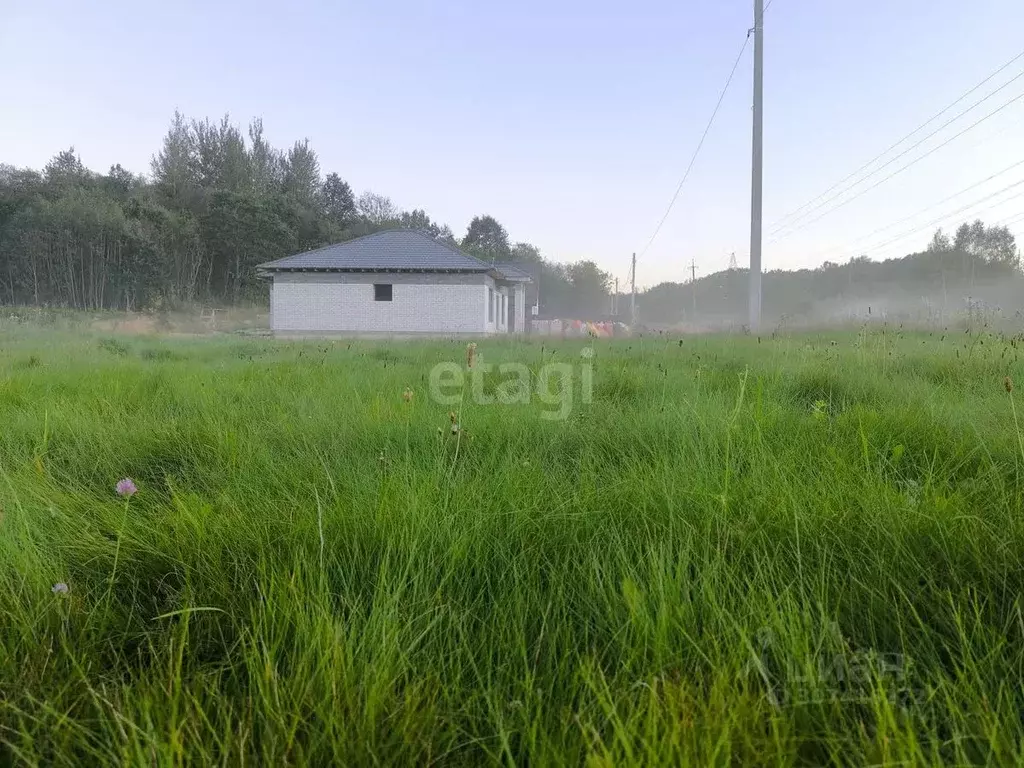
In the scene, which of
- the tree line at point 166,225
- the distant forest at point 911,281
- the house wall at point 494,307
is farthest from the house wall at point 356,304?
the distant forest at point 911,281

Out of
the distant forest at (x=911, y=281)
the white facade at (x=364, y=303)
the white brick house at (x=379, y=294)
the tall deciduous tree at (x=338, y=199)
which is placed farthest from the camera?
the tall deciduous tree at (x=338, y=199)

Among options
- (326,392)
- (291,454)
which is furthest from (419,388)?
(291,454)

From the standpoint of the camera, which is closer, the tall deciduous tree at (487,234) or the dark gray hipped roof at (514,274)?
the dark gray hipped roof at (514,274)

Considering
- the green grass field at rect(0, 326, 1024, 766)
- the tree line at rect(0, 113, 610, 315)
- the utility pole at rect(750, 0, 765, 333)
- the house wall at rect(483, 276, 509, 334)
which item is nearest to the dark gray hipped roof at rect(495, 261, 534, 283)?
the house wall at rect(483, 276, 509, 334)

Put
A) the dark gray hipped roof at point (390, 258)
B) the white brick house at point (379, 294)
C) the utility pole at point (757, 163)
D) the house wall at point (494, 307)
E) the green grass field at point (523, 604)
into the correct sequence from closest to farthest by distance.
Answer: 1. the green grass field at point (523, 604)
2. the utility pole at point (757, 163)
3. the dark gray hipped roof at point (390, 258)
4. the white brick house at point (379, 294)
5. the house wall at point (494, 307)

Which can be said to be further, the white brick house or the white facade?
the white facade

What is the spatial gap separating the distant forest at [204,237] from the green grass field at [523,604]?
69.8 feet

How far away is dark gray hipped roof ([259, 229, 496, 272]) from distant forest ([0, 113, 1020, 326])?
3092 mm

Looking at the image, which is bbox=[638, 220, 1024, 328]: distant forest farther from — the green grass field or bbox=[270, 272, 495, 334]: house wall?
the green grass field

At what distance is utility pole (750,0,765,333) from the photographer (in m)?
13.9

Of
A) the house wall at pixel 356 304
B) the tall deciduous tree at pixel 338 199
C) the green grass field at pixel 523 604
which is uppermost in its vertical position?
the tall deciduous tree at pixel 338 199

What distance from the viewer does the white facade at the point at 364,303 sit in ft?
68.6

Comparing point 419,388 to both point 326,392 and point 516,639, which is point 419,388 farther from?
point 516,639

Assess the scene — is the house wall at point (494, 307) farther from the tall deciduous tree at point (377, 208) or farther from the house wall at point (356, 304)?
the tall deciduous tree at point (377, 208)
